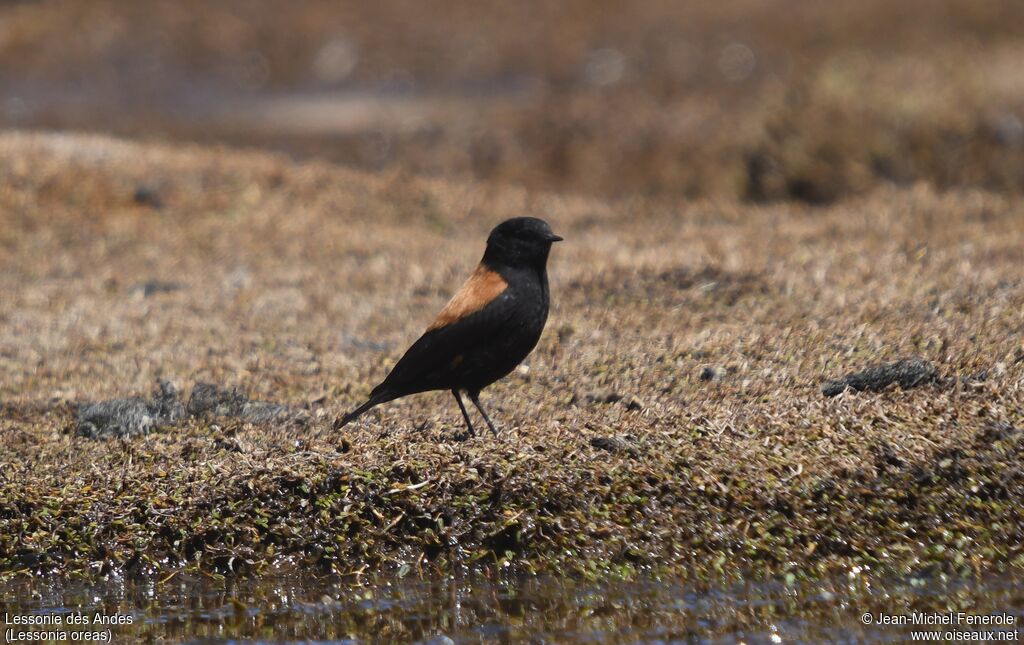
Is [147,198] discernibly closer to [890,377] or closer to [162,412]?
[162,412]

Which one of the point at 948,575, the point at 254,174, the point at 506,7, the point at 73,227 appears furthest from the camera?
the point at 506,7

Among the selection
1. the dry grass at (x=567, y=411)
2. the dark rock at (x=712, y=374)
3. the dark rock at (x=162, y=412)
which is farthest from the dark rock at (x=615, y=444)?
the dark rock at (x=162, y=412)

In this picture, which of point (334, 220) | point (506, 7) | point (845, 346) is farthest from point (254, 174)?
point (506, 7)

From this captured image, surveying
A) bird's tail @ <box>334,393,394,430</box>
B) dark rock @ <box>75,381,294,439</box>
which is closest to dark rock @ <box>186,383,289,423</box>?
dark rock @ <box>75,381,294,439</box>

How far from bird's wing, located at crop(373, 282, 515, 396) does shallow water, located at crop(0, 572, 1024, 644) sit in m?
1.12

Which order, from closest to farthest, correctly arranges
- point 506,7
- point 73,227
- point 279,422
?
1. point 279,422
2. point 73,227
3. point 506,7

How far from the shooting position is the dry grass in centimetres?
527

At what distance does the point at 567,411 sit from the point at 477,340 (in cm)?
66

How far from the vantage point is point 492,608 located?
4852 millimetres

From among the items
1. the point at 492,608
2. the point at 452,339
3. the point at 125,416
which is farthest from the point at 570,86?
the point at 492,608

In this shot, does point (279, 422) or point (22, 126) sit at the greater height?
point (22, 126)

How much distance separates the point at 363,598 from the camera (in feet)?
16.4

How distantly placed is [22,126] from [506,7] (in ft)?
34.0

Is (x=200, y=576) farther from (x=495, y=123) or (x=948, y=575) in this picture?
(x=495, y=123)
